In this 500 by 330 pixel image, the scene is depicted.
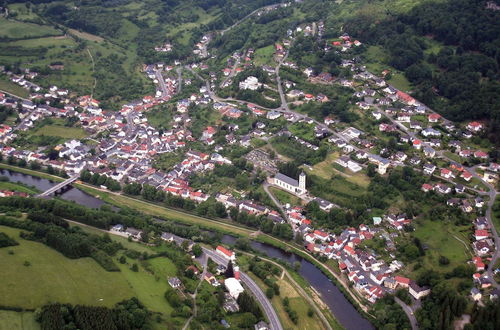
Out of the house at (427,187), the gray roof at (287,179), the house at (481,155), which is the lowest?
the gray roof at (287,179)

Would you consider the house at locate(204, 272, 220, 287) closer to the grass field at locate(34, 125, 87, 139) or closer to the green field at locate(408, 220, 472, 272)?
the green field at locate(408, 220, 472, 272)

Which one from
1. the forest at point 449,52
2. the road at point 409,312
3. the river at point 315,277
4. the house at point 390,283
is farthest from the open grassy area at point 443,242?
the forest at point 449,52

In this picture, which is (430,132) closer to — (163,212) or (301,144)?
(301,144)

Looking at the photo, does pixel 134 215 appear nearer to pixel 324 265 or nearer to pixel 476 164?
pixel 324 265

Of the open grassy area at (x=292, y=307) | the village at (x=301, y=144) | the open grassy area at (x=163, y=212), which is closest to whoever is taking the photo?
the open grassy area at (x=292, y=307)

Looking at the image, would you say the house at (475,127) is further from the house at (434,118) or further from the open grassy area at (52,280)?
the open grassy area at (52,280)

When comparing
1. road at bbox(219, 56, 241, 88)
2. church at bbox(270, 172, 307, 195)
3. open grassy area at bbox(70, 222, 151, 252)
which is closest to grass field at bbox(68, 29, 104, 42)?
road at bbox(219, 56, 241, 88)
